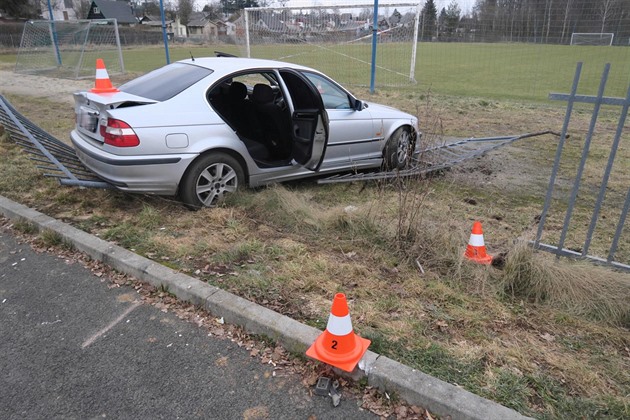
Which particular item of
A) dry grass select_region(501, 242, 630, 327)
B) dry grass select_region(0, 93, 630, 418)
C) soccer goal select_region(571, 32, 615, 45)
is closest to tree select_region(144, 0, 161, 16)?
soccer goal select_region(571, 32, 615, 45)

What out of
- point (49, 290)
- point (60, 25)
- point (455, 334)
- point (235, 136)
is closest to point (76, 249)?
point (49, 290)

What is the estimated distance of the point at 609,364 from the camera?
2.62 meters

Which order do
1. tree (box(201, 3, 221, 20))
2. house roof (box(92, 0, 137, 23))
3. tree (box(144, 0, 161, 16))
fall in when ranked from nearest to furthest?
house roof (box(92, 0, 137, 23)) → tree (box(201, 3, 221, 20)) → tree (box(144, 0, 161, 16))

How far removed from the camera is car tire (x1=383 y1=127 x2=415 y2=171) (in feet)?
20.9

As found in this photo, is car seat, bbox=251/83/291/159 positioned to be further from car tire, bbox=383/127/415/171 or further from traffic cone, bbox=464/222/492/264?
traffic cone, bbox=464/222/492/264

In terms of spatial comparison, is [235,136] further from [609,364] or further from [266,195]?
[609,364]

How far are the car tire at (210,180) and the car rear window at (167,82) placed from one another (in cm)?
78

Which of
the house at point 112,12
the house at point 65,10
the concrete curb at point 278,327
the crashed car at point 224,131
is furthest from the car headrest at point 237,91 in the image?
the house at point 65,10

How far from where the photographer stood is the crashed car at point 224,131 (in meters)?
4.39

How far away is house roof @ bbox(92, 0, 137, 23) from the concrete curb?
62994 mm

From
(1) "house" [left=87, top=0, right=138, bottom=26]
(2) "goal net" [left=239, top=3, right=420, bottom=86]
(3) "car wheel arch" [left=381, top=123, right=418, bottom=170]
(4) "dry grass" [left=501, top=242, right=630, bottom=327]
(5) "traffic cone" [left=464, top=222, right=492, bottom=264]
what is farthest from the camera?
(1) "house" [left=87, top=0, right=138, bottom=26]

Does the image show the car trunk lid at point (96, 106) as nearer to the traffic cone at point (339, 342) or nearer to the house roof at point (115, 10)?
the traffic cone at point (339, 342)

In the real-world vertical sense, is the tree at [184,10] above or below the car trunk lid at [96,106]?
above

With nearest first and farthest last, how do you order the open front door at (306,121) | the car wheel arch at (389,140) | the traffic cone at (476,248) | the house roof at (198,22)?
the traffic cone at (476,248)
the open front door at (306,121)
the car wheel arch at (389,140)
the house roof at (198,22)
